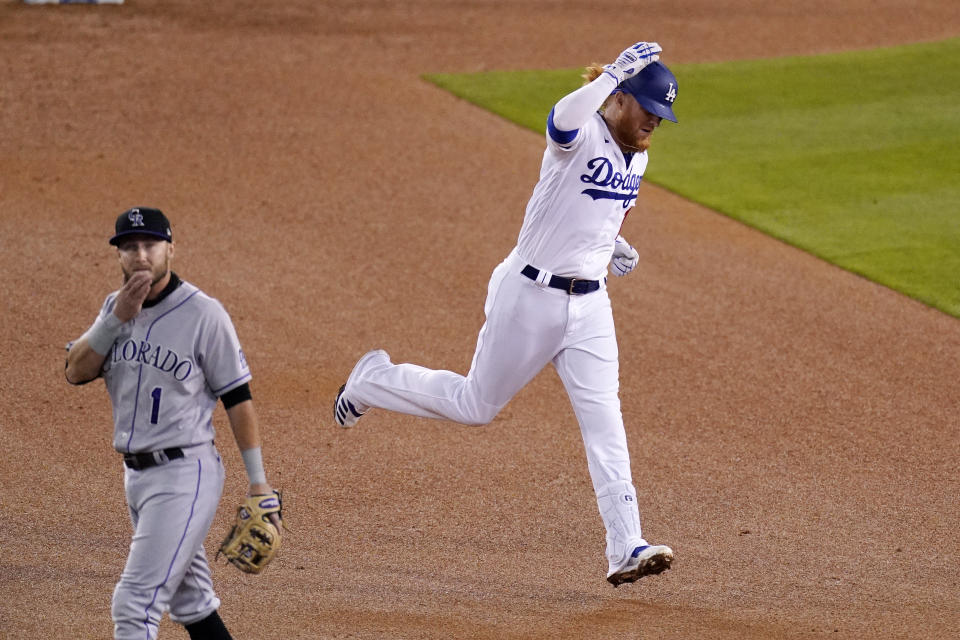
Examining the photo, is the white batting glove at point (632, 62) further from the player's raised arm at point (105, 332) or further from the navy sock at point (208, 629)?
the navy sock at point (208, 629)

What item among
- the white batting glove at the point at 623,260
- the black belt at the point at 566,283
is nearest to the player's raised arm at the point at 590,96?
the black belt at the point at 566,283

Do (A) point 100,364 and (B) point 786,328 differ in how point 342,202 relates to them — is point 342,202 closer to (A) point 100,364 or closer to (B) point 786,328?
(B) point 786,328

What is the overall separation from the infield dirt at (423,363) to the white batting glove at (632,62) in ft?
7.94

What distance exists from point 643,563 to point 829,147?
30.9ft

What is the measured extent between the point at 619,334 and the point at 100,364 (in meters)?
5.34

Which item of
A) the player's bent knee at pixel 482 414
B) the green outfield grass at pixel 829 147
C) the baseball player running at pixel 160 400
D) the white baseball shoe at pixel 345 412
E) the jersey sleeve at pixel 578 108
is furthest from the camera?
the green outfield grass at pixel 829 147

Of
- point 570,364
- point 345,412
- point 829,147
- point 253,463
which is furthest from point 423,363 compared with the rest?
point 829,147

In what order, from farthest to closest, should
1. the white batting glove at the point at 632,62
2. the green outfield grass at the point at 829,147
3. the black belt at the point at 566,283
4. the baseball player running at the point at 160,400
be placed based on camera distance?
the green outfield grass at the point at 829,147, the black belt at the point at 566,283, the white batting glove at the point at 632,62, the baseball player running at the point at 160,400

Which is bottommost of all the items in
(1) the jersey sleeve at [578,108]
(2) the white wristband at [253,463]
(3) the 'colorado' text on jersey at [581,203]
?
(2) the white wristband at [253,463]

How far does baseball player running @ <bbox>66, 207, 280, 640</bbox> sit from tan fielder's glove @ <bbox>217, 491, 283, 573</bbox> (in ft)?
0.11

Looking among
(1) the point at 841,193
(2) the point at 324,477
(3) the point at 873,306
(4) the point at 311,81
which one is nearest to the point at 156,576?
(2) the point at 324,477

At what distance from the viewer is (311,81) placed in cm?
1427

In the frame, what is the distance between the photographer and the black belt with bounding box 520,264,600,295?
17.6ft

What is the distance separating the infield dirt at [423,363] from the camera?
5676 millimetres
